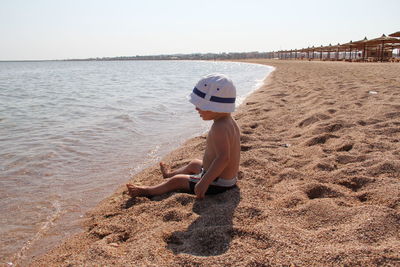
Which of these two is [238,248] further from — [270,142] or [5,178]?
[5,178]

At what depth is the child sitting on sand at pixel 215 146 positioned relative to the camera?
7.78 ft

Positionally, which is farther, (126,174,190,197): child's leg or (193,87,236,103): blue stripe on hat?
(126,174,190,197): child's leg

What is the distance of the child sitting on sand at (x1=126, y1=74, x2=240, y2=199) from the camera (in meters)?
2.37

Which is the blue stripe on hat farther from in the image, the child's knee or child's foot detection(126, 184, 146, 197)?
child's foot detection(126, 184, 146, 197)

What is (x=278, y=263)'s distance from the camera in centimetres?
165

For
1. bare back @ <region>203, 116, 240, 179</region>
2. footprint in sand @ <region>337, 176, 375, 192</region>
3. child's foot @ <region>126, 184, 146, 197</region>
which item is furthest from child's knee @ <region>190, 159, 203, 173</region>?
footprint in sand @ <region>337, 176, 375, 192</region>

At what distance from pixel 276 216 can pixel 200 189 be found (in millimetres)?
608

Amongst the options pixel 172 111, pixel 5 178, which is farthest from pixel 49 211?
pixel 172 111

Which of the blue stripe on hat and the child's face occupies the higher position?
the blue stripe on hat

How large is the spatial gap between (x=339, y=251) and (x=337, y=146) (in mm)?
2079

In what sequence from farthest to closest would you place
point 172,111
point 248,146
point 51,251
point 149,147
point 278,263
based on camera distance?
point 172,111, point 149,147, point 248,146, point 51,251, point 278,263

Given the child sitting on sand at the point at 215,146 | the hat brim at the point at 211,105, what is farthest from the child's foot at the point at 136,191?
the hat brim at the point at 211,105

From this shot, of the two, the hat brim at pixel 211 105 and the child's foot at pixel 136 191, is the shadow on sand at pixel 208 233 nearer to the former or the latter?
the child's foot at pixel 136 191

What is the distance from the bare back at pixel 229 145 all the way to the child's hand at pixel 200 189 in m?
0.22
